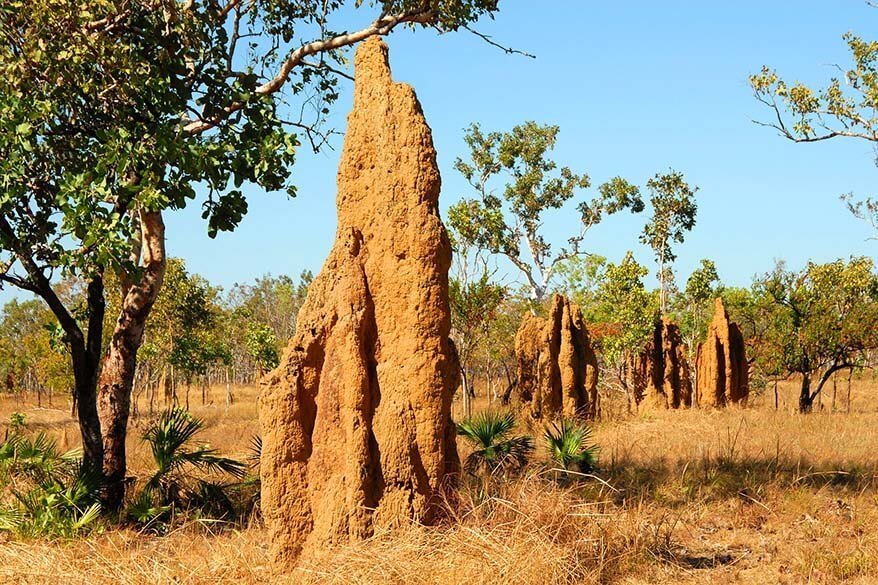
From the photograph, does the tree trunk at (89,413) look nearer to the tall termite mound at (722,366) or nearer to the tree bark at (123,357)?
the tree bark at (123,357)

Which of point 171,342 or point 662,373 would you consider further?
point 171,342

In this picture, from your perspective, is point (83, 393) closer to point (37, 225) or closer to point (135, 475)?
point (135, 475)

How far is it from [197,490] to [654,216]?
27.7 metres

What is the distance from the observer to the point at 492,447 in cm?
982

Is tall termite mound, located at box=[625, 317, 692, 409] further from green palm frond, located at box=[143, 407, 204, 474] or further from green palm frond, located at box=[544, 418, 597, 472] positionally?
green palm frond, located at box=[143, 407, 204, 474]

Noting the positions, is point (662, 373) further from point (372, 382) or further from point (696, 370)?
point (372, 382)

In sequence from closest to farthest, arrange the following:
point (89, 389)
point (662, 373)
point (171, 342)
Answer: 1. point (89, 389)
2. point (662, 373)
3. point (171, 342)

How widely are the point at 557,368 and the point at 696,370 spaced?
6786 millimetres

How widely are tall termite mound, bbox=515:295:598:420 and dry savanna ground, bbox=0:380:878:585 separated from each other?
742cm

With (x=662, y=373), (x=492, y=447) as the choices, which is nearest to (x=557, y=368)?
(x=662, y=373)

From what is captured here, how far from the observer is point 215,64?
964 cm

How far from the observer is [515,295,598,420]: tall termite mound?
1875 centimetres

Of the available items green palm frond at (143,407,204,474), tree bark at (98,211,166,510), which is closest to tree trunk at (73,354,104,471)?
tree bark at (98,211,166,510)

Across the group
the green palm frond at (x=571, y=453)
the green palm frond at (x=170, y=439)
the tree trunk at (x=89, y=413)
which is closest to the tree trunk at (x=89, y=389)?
the tree trunk at (x=89, y=413)
